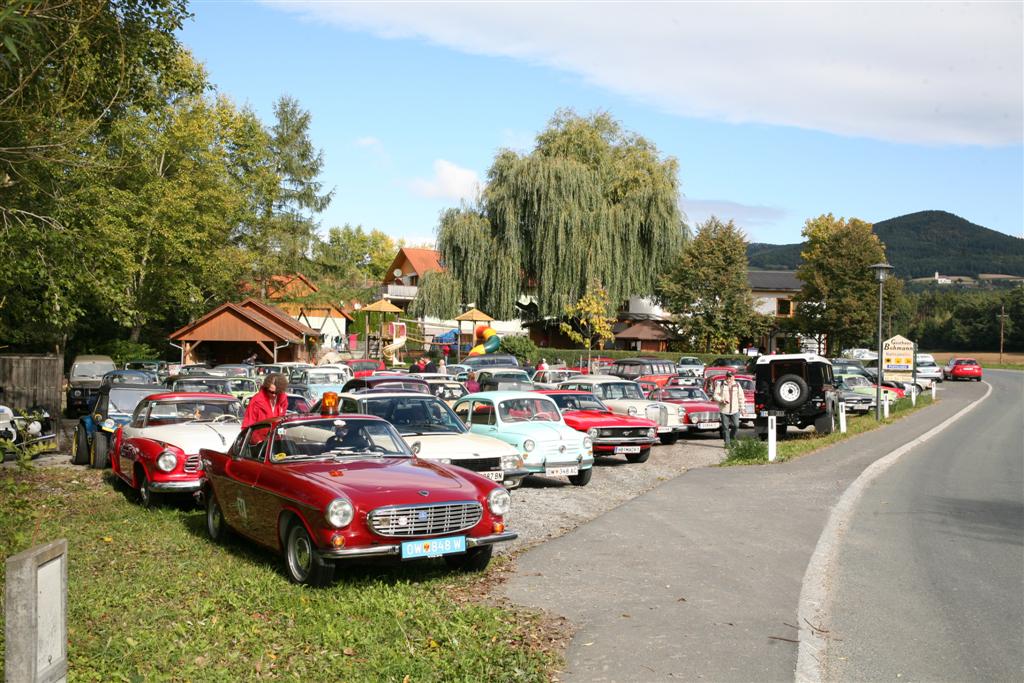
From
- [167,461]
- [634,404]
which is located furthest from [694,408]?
[167,461]

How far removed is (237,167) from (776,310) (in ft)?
158

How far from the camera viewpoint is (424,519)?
25.4 ft

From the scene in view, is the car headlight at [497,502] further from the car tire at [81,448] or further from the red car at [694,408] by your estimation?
the red car at [694,408]

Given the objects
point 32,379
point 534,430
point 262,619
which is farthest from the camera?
point 32,379

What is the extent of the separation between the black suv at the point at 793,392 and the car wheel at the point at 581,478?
993 centimetres

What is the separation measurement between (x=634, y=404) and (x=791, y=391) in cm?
454

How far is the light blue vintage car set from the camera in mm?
13945

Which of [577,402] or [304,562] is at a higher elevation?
[577,402]

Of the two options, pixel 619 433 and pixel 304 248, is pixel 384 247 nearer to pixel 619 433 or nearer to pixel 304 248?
pixel 304 248

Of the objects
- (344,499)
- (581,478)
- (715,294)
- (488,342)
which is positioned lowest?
(581,478)

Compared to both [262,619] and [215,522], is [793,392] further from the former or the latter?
[262,619]

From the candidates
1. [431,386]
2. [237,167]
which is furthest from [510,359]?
[237,167]

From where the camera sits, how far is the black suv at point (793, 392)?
2319 cm

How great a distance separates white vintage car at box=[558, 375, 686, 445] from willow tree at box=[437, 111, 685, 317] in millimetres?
29752
